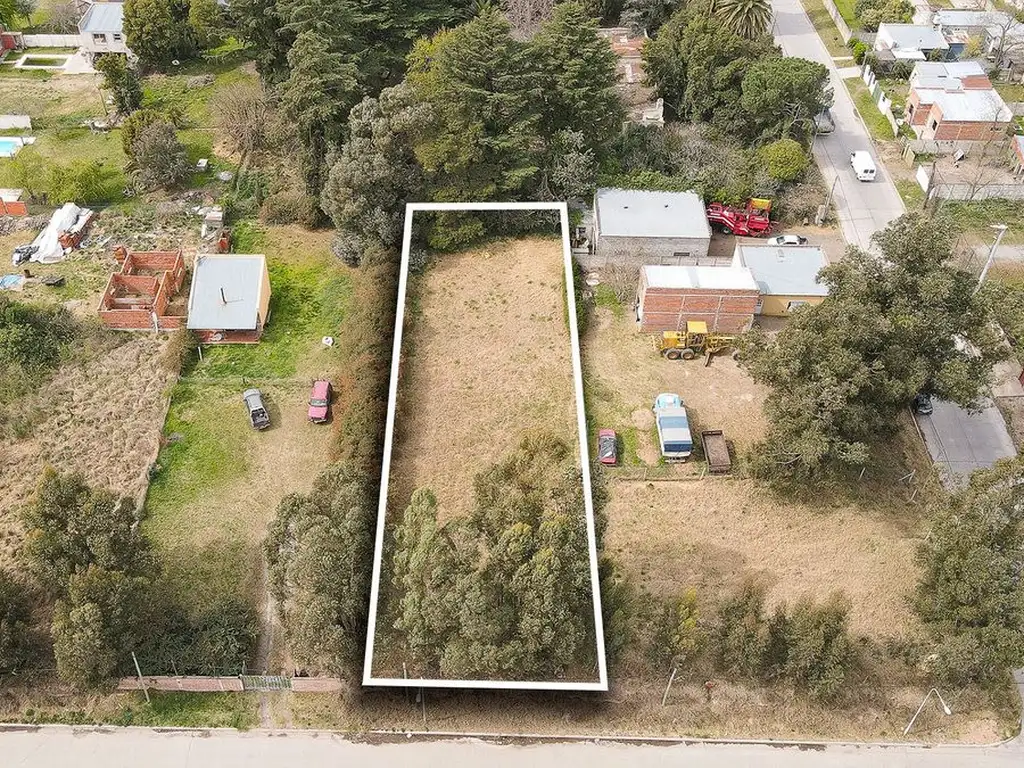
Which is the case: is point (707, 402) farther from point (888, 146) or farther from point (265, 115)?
point (265, 115)

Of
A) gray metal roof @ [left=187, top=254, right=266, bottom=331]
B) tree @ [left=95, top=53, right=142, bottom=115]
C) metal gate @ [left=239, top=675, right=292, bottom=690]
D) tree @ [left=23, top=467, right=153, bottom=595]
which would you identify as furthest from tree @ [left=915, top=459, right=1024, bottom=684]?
tree @ [left=95, top=53, right=142, bottom=115]

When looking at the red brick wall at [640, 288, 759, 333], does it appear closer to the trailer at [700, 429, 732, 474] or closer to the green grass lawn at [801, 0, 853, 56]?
the trailer at [700, 429, 732, 474]

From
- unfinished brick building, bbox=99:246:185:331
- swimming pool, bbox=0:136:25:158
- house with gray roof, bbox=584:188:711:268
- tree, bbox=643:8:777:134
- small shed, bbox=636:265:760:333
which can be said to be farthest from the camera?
swimming pool, bbox=0:136:25:158

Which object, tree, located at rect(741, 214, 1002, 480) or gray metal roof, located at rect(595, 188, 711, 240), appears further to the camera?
gray metal roof, located at rect(595, 188, 711, 240)

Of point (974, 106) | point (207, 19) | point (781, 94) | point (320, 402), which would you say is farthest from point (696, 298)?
point (207, 19)

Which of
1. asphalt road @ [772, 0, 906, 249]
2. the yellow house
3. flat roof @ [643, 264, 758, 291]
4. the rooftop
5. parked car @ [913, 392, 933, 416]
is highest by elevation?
flat roof @ [643, 264, 758, 291]

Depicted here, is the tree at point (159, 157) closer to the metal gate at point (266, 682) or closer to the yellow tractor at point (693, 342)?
the yellow tractor at point (693, 342)

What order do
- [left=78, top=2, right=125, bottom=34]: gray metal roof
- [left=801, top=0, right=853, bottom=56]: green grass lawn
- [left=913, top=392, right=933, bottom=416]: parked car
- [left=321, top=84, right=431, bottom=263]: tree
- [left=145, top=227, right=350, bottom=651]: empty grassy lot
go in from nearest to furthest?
[left=145, top=227, right=350, bottom=651]: empty grassy lot, [left=913, top=392, right=933, bottom=416]: parked car, [left=321, top=84, right=431, bottom=263]: tree, [left=78, top=2, right=125, bottom=34]: gray metal roof, [left=801, top=0, right=853, bottom=56]: green grass lawn

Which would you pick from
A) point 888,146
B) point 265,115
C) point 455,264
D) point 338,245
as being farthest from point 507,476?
point 888,146

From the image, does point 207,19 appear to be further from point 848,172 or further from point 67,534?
point 67,534
